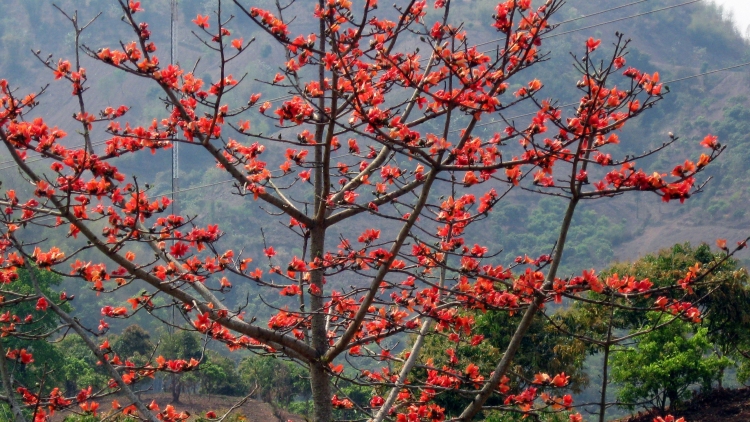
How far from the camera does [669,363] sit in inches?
376

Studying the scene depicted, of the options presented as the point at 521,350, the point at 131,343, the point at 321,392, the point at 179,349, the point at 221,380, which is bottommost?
the point at 321,392

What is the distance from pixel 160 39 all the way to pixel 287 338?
218 feet

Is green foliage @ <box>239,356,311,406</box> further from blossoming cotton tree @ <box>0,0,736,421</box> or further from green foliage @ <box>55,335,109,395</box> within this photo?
blossoming cotton tree @ <box>0,0,736,421</box>

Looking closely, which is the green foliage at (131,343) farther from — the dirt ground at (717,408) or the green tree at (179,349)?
the dirt ground at (717,408)

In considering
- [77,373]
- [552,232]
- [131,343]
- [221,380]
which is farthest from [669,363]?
[552,232]

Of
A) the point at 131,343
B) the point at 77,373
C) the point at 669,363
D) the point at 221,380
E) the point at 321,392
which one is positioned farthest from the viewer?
the point at 221,380

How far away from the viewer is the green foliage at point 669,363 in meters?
9.59

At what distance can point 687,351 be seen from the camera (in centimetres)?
966

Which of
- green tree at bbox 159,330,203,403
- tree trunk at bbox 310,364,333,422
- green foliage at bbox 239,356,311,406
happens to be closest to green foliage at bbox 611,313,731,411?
tree trunk at bbox 310,364,333,422

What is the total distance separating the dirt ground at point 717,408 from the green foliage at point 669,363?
0.19 meters

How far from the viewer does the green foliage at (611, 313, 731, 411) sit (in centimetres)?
959

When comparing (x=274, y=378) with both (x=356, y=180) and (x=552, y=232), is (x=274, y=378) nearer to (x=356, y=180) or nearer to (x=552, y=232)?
(x=356, y=180)

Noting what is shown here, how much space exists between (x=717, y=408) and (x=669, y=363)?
96 centimetres

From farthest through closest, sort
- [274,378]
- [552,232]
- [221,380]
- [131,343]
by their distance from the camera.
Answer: [552,232], [221,380], [131,343], [274,378]
